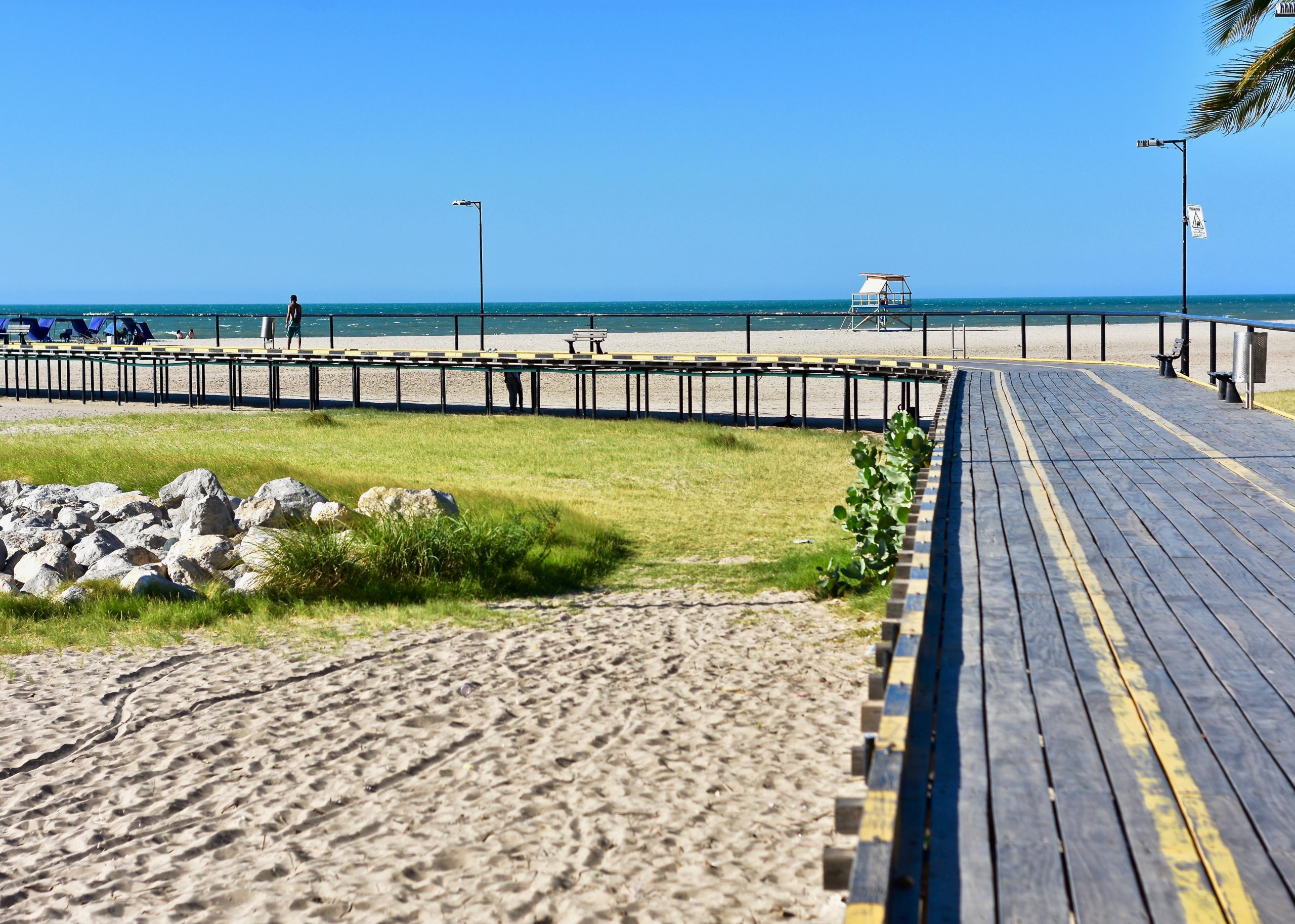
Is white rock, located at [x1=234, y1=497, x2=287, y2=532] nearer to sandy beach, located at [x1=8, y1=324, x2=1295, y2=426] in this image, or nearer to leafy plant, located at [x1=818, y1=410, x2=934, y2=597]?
leafy plant, located at [x1=818, y1=410, x2=934, y2=597]

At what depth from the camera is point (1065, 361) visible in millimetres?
25750

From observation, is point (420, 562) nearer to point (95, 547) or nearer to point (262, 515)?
point (262, 515)

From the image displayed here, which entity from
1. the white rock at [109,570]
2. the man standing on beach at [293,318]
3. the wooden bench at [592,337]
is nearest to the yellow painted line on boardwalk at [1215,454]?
the white rock at [109,570]

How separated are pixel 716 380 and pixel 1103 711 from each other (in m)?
41.4

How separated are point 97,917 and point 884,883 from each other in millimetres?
3692

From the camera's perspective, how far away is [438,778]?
267 inches

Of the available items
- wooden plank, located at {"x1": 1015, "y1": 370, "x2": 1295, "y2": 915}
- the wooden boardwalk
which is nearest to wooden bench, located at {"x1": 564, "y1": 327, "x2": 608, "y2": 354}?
the wooden boardwalk

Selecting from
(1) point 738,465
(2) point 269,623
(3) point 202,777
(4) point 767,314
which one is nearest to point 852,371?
(4) point 767,314

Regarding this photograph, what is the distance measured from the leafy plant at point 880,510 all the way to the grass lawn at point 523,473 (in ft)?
1.61

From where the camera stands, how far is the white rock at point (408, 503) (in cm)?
1341

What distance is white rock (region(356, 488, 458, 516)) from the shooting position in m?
13.4

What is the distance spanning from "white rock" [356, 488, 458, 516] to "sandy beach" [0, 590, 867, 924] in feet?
11.3

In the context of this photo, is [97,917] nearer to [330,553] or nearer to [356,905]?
[356,905]

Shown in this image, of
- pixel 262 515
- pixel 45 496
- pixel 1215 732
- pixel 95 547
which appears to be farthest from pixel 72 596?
pixel 1215 732
